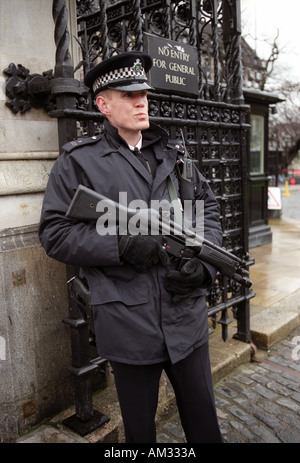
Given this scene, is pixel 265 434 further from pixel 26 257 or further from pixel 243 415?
pixel 26 257

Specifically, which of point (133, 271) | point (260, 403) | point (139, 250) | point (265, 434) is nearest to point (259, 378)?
point (260, 403)

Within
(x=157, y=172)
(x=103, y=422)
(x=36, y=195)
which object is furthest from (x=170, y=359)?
(x=36, y=195)

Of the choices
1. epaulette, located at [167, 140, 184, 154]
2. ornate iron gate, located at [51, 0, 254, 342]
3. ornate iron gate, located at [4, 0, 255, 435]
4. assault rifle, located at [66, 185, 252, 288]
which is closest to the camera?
assault rifle, located at [66, 185, 252, 288]

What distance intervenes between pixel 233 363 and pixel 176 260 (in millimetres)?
2235

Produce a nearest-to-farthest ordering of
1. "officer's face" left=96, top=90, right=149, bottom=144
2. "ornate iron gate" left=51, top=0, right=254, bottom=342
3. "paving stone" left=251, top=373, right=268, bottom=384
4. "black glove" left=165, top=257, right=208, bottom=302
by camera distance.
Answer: "black glove" left=165, top=257, right=208, bottom=302
"officer's face" left=96, top=90, right=149, bottom=144
"ornate iron gate" left=51, top=0, right=254, bottom=342
"paving stone" left=251, top=373, right=268, bottom=384

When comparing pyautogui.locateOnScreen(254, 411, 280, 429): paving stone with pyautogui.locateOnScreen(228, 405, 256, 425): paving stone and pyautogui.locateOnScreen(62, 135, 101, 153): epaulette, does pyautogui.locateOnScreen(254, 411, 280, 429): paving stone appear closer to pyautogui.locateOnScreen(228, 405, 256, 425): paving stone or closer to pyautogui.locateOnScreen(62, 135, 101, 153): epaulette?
pyautogui.locateOnScreen(228, 405, 256, 425): paving stone

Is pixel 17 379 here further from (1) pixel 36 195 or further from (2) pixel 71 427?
(1) pixel 36 195

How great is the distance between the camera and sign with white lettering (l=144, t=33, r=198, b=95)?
324cm

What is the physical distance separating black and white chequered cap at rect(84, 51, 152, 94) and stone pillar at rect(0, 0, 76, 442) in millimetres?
803

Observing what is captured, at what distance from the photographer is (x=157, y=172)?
7.32ft

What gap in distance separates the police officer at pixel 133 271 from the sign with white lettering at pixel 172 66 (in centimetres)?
96

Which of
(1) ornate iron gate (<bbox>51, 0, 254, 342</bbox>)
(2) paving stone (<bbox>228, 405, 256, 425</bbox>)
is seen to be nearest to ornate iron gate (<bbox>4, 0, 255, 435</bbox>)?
(1) ornate iron gate (<bbox>51, 0, 254, 342</bbox>)

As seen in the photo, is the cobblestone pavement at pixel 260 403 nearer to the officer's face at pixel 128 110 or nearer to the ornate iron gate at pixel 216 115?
the ornate iron gate at pixel 216 115

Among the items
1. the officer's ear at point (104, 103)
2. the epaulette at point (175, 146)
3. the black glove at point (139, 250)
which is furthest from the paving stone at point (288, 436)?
the officer's ear at point (104, 103)
